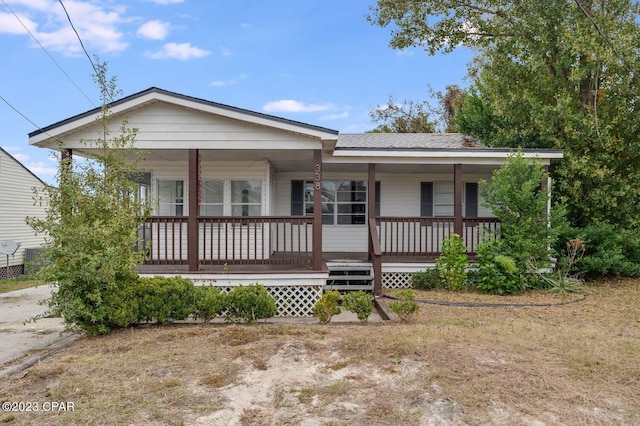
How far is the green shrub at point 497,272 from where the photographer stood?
905 centimetres

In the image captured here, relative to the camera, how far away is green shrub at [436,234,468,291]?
9.38m

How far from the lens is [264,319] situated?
7.30 m

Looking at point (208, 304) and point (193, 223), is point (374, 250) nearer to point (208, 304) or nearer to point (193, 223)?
point (193, 223)

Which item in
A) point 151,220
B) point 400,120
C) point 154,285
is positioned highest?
point 400,120

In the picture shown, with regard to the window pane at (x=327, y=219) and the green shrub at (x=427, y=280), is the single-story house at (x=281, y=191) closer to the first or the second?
the window pane at (x=327, y=219)

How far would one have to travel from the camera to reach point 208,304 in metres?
6.55

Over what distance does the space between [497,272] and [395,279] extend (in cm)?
229

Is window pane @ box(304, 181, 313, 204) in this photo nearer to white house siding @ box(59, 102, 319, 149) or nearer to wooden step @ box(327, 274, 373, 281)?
wooden step @ box(327, 274, 373, 281)

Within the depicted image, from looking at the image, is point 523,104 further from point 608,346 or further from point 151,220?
point 151,220

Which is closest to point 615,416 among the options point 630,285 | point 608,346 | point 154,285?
point 608,346

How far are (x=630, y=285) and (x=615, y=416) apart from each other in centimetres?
855

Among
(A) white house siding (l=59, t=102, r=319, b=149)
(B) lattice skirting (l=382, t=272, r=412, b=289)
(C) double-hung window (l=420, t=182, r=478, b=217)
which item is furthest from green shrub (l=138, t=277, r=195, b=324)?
(C) double-hung window (l=420, t=182, r=478, b=217)

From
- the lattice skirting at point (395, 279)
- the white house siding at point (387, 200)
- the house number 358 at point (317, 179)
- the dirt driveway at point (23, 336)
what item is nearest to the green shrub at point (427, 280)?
the lattice skirting at point (395, 279)

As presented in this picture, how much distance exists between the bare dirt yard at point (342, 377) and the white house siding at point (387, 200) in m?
6.16
